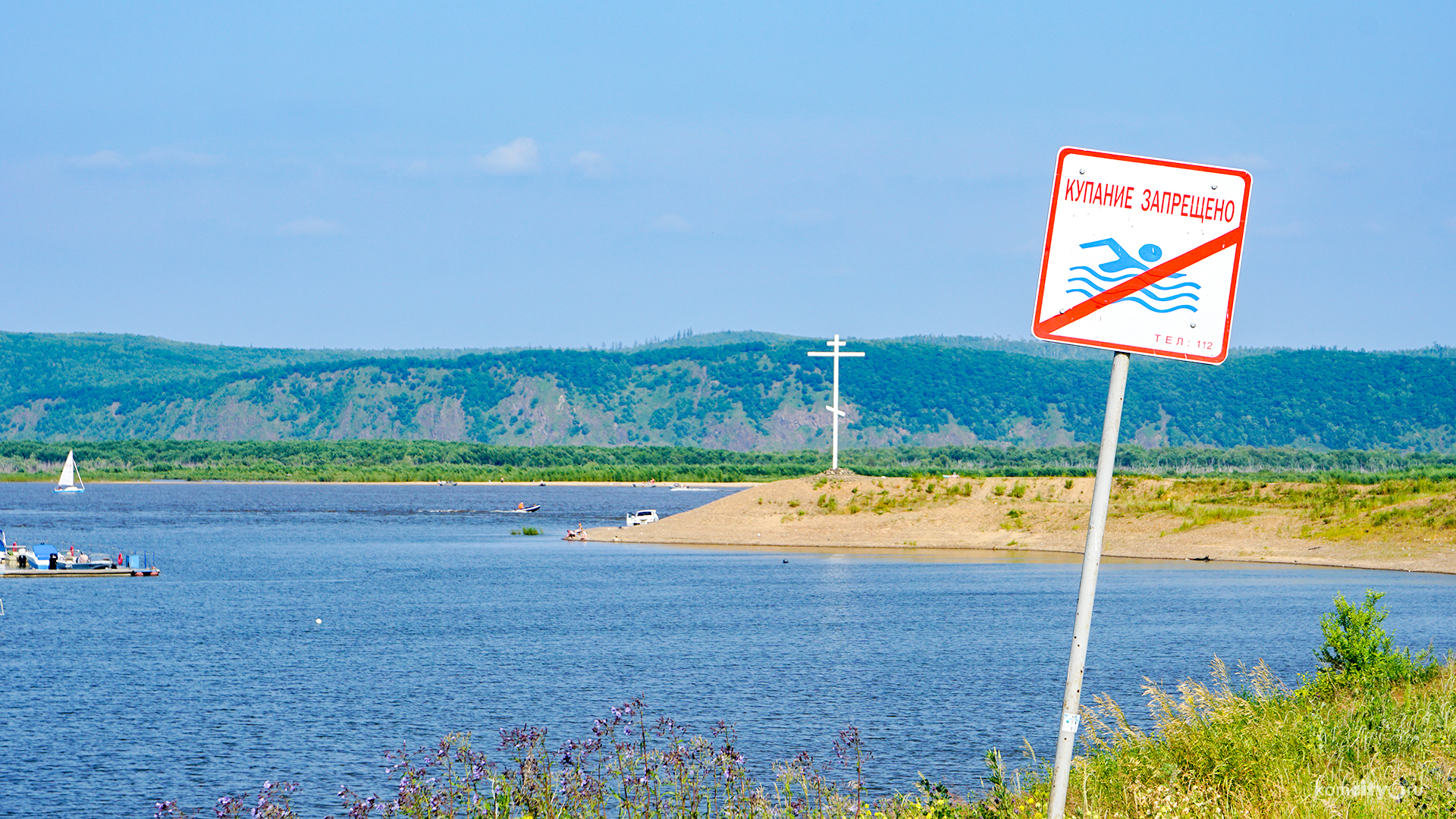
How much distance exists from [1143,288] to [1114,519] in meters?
66.3

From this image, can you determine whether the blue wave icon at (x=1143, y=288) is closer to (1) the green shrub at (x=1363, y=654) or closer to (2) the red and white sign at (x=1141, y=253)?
(2) the red and white sign at (x=1141, y=253)

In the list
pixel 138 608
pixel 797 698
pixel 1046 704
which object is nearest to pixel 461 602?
pixel 138 608

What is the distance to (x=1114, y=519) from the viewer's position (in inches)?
2753

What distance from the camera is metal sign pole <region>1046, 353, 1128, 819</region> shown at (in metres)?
6.26

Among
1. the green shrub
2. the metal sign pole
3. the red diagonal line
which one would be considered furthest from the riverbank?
the red diagonal line

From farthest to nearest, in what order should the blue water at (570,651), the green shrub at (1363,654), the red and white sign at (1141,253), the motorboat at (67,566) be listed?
the motorboat at (67,566)
the blue water at (570,651)
the green shrub at (1363,654)
the red and white sign at (1141,253)

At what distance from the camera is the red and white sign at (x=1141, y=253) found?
243 inches

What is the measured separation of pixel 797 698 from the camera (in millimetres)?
27453

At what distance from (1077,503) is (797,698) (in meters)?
46.7

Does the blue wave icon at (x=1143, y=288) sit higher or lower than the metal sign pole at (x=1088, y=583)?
higher

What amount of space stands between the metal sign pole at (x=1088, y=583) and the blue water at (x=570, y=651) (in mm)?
12613

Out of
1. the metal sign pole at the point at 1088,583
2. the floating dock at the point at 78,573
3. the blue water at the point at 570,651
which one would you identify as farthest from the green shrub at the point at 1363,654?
the floating dock at the point at 78,573

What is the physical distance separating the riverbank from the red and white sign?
54.0 m

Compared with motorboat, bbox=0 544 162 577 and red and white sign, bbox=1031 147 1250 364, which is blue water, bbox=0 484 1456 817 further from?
red and white sign, bbox=1031 147 1250 364
